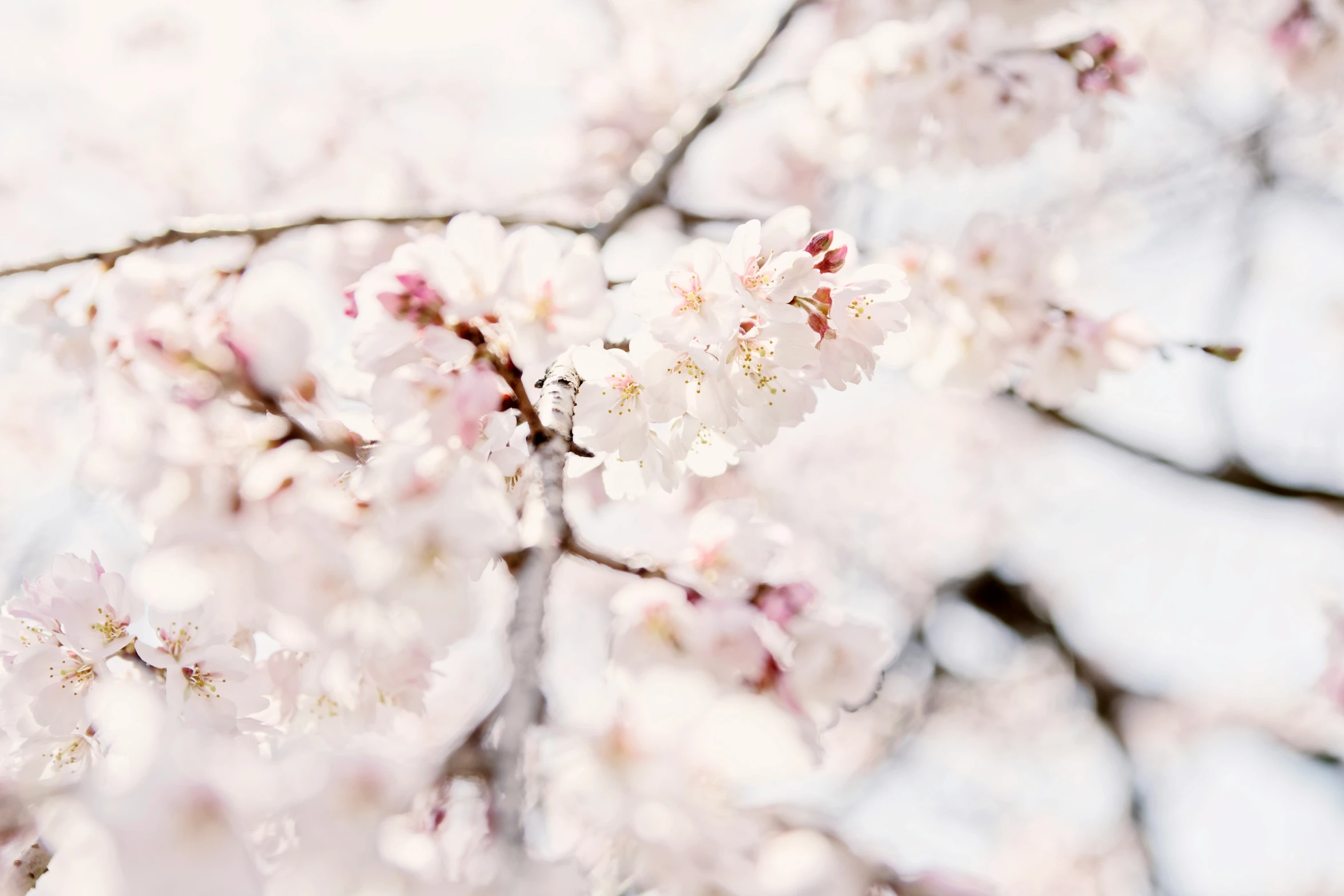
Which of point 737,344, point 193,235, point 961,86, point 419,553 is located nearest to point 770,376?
point 737,344

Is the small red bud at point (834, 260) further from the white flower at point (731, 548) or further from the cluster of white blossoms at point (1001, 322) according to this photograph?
the cluster of white blossoms at point (1001, 322)

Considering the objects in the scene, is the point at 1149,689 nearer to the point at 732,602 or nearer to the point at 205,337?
the point at 732,602

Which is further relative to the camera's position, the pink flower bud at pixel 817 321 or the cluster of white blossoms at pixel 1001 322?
the cluster of white blossoms at pixel 1001 322

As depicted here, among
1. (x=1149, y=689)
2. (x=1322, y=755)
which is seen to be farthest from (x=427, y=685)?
(x=1322, y=755)

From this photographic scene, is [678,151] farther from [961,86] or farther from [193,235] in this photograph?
[193,235]

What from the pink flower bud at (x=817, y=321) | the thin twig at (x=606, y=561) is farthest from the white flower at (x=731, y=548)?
the pink flower bud at (x=817, y=321)
